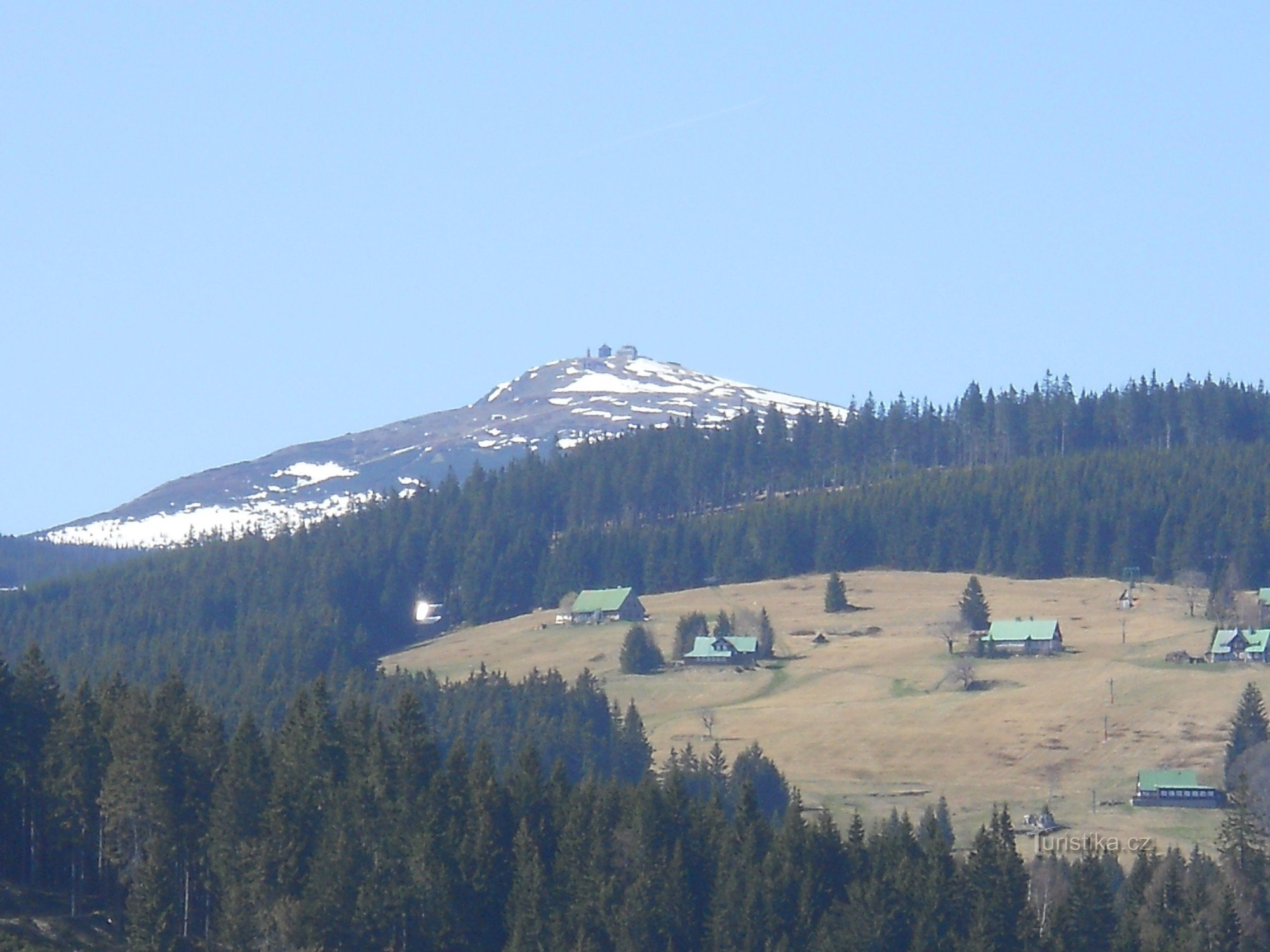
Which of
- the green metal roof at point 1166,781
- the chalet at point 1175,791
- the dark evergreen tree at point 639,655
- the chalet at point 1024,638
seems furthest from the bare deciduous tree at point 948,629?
the chalet at point 1175,791

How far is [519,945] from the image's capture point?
252ft

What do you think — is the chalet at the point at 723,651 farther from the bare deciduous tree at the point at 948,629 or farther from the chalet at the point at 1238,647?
the chalet at the point at 1238,647

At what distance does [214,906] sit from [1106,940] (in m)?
34.5

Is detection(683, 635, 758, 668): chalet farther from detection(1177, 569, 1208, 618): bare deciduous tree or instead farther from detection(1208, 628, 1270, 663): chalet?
detection(1177, 569, 1208, 618): bare deciduous tree

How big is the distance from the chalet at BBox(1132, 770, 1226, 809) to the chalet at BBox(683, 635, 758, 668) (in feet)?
164

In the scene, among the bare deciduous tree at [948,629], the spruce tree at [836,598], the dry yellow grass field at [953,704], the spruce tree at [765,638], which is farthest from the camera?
the spruce tree at [836,598]

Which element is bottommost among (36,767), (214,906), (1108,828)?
(1108,828)

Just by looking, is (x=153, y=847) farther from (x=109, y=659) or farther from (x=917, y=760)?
(x=109, y=659)

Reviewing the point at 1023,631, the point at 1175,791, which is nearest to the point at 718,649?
the point at 1023,631

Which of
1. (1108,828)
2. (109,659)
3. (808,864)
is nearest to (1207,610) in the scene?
(1108,828)

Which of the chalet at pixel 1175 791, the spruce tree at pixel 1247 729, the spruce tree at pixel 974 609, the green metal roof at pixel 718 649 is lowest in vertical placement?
the chalet at pixel 1175 791

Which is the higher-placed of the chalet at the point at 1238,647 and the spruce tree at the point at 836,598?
the spruce tree at the point at 836,598

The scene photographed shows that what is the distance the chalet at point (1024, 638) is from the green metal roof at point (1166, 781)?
3770 cm

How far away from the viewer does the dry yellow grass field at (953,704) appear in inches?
5276
